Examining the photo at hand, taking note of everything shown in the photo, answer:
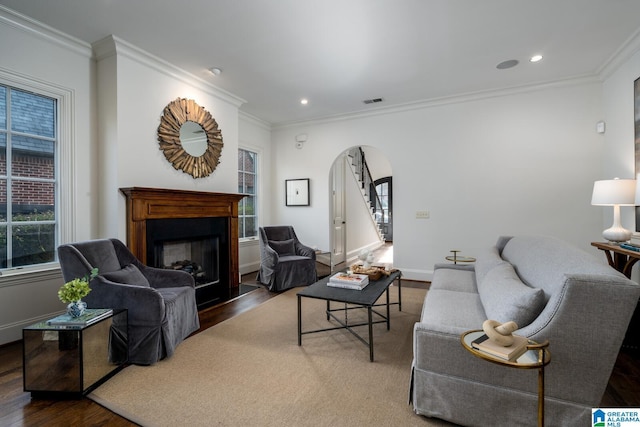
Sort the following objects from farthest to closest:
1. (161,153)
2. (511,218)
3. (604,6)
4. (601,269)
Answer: (511,218) → (161,153) → (604,6) → (601,269)

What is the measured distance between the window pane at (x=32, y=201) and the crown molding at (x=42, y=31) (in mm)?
1390

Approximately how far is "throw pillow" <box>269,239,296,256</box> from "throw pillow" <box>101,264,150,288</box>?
2216mm

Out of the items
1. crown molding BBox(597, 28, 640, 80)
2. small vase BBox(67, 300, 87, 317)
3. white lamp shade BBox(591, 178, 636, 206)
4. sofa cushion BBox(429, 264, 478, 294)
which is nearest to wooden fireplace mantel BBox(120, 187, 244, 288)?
small vase BBox(67, 300, 87, 317)

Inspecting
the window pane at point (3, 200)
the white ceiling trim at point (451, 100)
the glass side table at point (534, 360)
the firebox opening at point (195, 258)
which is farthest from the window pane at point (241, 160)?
the glass side table at point (534, 360)

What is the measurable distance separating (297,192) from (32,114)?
3853mm

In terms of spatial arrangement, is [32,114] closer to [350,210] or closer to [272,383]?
[272,383]

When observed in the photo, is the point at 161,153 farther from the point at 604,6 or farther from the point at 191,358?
the point at 604,6

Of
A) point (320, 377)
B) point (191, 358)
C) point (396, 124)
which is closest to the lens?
point (320, 377)

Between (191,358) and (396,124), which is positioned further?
(396,124)

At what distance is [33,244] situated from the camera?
2.90 metres

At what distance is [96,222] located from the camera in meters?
3.30

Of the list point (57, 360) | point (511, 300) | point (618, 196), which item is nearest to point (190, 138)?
point (57, 360)

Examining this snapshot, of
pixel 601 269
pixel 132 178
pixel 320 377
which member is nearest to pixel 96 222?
pixel 132 178

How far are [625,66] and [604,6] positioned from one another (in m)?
1.22
